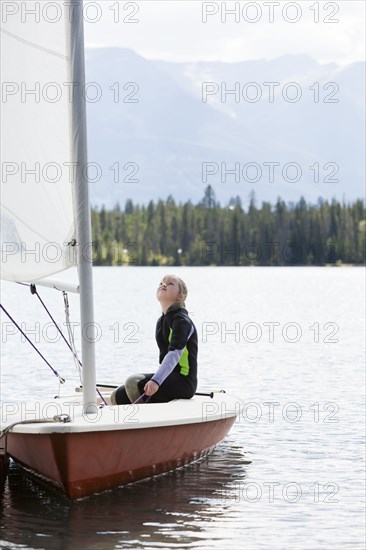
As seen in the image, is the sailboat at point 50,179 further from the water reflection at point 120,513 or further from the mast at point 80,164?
the water reflection at point 120,513

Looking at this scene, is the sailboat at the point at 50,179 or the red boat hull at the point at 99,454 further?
the sailboat at the point at 50,179

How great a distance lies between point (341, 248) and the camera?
17312 cm

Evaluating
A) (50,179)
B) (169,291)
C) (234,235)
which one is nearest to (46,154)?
(50,179)

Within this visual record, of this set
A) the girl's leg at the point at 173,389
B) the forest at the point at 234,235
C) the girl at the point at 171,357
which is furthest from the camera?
the forest at the point at 234,235

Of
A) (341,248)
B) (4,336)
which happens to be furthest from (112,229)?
(4,336)

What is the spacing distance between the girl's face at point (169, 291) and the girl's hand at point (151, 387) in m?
1.05

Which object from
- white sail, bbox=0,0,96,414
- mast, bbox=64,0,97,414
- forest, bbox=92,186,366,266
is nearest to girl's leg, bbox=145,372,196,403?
white sail, bbox=0,0,96,414

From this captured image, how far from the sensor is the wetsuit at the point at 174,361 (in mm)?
13280

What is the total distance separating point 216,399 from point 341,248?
160 meters

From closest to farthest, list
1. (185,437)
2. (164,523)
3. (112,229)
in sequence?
(164,523) < (185,437) < (112,229)

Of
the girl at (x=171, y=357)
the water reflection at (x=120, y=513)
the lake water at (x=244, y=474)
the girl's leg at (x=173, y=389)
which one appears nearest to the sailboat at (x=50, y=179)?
the water reflection at (x=120, y=513)

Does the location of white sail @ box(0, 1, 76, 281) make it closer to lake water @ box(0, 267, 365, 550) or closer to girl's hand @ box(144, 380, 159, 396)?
girl's hand @ box(144, 380, 159, 396)

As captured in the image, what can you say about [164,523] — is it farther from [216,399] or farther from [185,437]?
[216,399]

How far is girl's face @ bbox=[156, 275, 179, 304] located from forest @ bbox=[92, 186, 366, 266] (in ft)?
510
